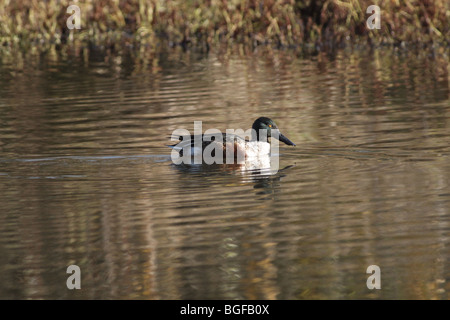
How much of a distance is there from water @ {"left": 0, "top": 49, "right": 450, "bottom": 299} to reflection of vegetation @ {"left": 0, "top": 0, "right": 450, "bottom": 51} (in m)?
7.46

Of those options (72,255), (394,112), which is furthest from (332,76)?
(72,255)

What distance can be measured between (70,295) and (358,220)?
284 cm

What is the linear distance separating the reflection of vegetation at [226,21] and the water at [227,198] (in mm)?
7457

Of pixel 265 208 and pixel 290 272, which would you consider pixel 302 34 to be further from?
pixel 290 272

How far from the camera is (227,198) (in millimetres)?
9172

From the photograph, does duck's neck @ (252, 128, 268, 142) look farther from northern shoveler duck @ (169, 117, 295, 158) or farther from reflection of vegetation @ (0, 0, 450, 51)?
reflection of vegetation @ (0, 0, 450, 51)

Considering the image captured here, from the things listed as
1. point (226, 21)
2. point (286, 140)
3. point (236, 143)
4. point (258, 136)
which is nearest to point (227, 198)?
point (236, 143)

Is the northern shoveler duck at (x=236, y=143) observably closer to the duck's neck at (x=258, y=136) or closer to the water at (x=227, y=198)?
the duck's neck at (x=258, y=136)

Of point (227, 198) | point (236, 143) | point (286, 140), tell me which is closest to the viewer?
point (227, 198)

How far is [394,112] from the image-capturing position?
14.7 meters

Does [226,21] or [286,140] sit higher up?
[226,21]

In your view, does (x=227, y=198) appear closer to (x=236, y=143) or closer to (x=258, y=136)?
(x=236, y=143)

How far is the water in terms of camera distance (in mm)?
6641

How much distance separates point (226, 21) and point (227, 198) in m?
19.4
